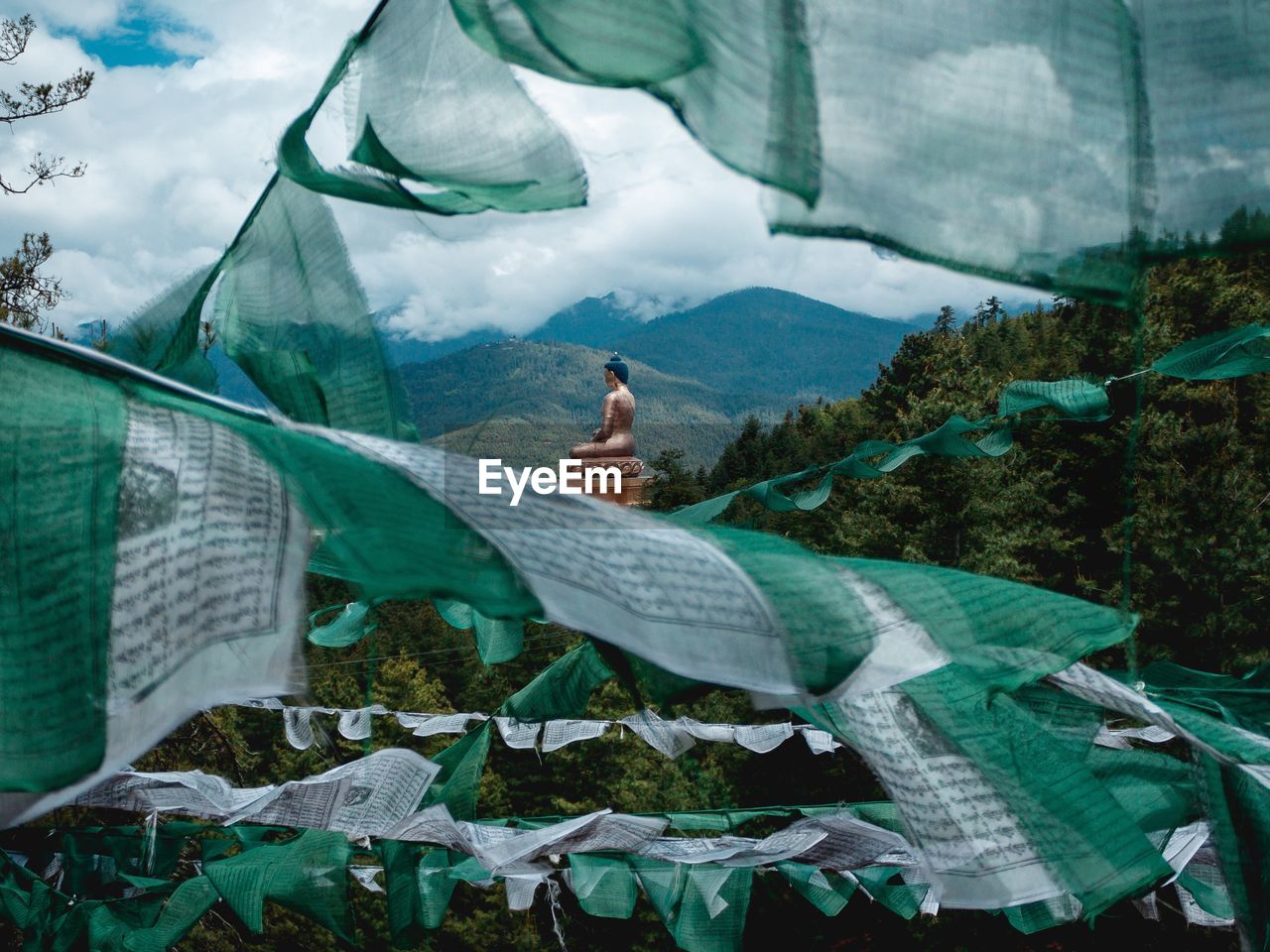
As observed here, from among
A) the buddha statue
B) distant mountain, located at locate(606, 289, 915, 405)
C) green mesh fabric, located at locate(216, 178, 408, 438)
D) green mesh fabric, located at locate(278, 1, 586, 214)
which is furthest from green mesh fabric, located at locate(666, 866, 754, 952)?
green mesh fabric, located at locate(278, 1, 586, 214)

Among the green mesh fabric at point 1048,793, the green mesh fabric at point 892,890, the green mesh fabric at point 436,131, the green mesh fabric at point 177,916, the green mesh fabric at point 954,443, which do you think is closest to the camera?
the green mesh fabric at point 1048,793

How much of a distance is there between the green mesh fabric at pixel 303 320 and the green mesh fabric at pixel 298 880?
261cm

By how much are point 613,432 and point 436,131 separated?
1294 mm

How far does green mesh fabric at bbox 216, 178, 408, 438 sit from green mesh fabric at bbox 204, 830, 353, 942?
2.61m

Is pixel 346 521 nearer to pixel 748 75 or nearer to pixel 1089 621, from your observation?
pixel 748 75

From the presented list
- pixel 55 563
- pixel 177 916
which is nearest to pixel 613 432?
pixel 55 563

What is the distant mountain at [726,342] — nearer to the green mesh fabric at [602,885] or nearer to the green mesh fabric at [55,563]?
the green mesh fabric at [55,563]

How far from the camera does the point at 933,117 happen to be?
1.13 metres

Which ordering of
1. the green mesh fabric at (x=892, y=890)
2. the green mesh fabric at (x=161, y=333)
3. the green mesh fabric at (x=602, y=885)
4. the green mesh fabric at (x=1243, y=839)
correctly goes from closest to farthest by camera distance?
the green mesh fabric at (x=1243, y=839), the green mesh fabric at (x=161, y=333), the green mesh fabric at (x=602, y=885), the green mesh fabric at (x=892, y=890)

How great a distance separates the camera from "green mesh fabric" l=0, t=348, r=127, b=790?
44.2 inches

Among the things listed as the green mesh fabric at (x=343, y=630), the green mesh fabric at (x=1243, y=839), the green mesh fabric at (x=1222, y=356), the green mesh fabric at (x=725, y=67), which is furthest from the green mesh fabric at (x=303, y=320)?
the green mesh fabric at (x=1222, y=356)

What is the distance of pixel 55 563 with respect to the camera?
4.02 feet

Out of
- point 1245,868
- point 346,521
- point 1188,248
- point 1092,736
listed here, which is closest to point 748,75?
point 1188,248

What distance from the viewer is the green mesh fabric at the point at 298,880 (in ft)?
12.5
